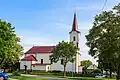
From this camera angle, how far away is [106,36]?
54.7m

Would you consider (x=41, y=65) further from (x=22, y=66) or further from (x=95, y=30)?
(x=95, y=30)

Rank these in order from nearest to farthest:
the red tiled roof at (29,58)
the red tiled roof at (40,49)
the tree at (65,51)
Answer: the tree at (65,51), the red tiled roof at (29,58), the red tiled roof at (40,49)

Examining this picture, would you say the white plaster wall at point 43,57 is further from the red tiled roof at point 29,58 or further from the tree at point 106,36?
the tree at point 106,36

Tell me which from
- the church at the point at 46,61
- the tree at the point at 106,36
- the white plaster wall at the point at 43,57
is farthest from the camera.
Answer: the white plaster wall at the point at 43,57

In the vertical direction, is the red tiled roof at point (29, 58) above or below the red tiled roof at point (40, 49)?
below

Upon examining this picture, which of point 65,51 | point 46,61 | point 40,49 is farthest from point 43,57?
point 65,51

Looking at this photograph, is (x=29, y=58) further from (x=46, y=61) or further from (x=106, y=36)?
(x=106, y=36)

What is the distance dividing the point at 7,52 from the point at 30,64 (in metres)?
79.0

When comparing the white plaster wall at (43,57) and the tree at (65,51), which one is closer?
the tree at (65,51)

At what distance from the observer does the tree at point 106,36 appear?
53.5 m

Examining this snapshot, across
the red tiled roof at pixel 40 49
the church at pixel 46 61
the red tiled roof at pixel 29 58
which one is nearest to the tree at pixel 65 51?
the church at pixel 46 61

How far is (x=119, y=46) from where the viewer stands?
52312 mm

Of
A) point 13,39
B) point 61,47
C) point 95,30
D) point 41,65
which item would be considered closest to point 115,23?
point 95,30

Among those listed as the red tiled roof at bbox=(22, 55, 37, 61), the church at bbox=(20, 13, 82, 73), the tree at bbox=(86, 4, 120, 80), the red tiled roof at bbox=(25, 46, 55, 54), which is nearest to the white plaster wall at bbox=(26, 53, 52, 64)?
the church at bbox=(20, 13, 82, 73)
